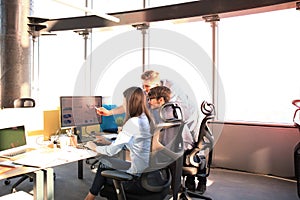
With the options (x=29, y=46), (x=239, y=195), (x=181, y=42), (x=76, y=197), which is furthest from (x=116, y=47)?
(x=239, y=195)

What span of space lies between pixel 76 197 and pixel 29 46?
3352mm

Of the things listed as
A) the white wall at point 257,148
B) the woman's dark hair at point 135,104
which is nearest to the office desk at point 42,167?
the woman's dark hair at point 135,104

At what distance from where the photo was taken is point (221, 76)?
15.5ft

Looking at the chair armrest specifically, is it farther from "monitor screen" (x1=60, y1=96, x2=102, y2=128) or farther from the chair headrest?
"monitor screen" (x1=60, y1=96, x2=102, y2=128)

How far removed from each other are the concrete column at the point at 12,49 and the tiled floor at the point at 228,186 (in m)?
1.86

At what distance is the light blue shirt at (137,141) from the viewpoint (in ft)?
6.92

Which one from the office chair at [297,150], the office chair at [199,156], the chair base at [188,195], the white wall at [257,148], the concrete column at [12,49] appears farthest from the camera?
the concrete column at [12,49]

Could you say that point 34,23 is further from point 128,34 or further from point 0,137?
point 0,137

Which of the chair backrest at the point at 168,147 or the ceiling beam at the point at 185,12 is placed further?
the ceiling beam at the point at 185,12

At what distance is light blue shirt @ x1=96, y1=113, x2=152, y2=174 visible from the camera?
2.11m

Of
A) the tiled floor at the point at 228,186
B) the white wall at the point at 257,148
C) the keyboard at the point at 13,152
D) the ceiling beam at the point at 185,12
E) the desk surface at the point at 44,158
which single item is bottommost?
the tiled floor at the point at 228,186

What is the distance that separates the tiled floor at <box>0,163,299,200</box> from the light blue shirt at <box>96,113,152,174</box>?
3.89 ft

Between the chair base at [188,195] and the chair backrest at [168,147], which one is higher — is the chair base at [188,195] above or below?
below

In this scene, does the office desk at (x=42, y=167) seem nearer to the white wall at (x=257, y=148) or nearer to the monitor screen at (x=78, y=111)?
the monitor screen at (x=78, y=111)
